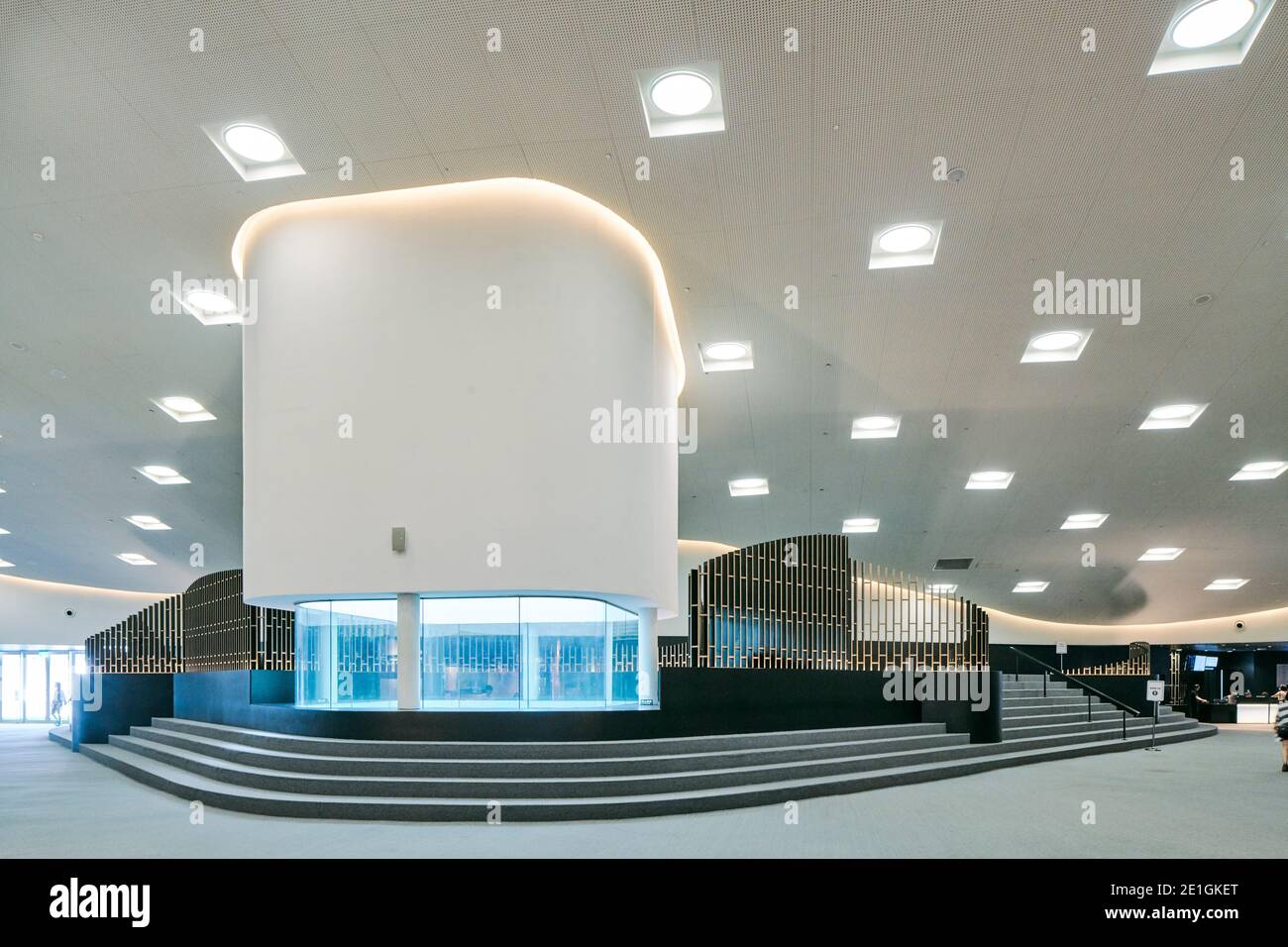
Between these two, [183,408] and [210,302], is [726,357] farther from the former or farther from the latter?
[183,408]

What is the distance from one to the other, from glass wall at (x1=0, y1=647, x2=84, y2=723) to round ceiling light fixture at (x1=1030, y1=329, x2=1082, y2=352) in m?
28.5

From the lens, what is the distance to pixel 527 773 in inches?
336

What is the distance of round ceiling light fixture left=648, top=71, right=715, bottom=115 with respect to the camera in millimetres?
8070

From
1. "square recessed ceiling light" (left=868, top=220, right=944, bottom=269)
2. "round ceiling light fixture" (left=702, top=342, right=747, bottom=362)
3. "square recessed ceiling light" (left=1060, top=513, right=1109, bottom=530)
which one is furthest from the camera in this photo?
"square recessed ceiling light" (left=1060, top=513, right=1109, bottom=530)

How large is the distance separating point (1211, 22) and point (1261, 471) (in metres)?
13.5

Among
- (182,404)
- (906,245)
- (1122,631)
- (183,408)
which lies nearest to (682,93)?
(906,245)

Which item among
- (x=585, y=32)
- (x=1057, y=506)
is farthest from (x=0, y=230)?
(x=1057, y=506)

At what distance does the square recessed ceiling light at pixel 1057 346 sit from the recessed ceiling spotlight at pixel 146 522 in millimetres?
19383

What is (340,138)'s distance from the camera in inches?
347

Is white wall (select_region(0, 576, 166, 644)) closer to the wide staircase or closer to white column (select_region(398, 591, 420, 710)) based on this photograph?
the wide staircase

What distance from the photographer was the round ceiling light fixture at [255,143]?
8.72 metres

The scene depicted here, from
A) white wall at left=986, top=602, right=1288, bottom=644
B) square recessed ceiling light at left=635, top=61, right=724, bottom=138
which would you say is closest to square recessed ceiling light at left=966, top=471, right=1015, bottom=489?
white wall at left=986, top=602, right=1288, bottom=644

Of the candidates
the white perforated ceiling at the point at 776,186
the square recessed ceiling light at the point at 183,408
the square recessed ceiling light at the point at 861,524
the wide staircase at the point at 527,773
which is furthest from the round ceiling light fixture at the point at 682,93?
the square recessed ceiling light at the point at 861,524
